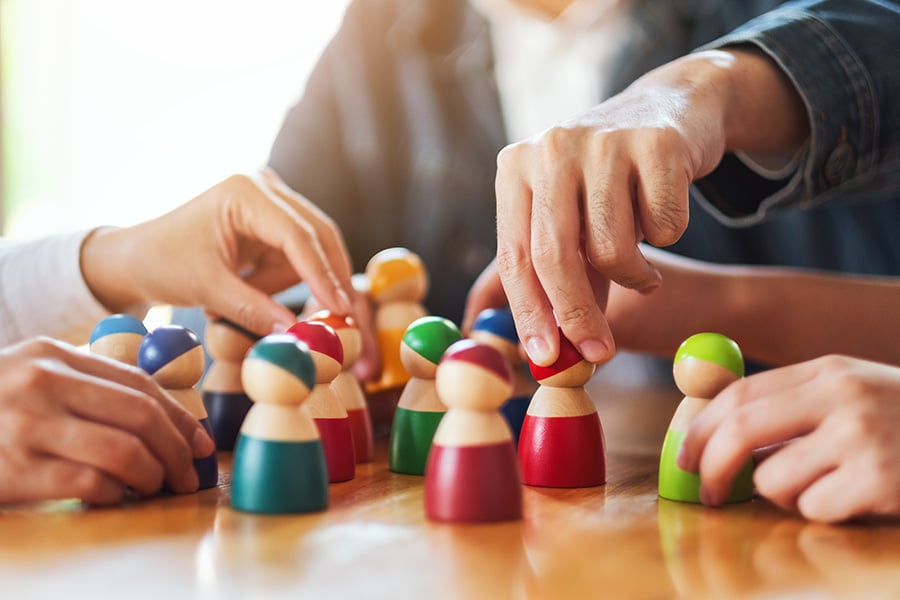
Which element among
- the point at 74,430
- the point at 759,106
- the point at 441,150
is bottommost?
the point at 74,430

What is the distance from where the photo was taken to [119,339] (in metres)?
0.97

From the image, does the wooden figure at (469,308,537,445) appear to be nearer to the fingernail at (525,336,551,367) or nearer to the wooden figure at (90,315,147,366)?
the fingernail at (525,336,551,367)

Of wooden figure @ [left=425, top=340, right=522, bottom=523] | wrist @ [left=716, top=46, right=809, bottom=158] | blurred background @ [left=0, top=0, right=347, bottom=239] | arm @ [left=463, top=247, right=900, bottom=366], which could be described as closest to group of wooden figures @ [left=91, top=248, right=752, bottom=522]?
wooden figure @ [left=425, top=340, right=522, bottom=523]

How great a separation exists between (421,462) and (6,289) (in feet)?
2.64

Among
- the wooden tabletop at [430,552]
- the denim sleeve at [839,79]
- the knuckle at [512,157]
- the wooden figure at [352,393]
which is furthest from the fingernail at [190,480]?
the denim sleeve at [839,79]

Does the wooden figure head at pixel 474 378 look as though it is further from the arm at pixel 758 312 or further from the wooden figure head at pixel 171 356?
the arm at pixel 758 312

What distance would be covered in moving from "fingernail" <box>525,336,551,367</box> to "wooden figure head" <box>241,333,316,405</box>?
0.25m

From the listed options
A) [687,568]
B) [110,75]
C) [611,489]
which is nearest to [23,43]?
[110,75]

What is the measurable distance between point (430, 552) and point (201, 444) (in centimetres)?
31

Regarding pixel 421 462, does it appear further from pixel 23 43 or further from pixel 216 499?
pixel 23 43

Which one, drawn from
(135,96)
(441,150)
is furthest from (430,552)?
(135,96)

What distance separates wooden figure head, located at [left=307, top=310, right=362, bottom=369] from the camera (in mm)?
1070

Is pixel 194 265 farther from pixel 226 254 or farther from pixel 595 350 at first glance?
pixel 595 350

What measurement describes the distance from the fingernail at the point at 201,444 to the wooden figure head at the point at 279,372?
0.12m
